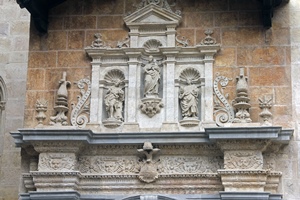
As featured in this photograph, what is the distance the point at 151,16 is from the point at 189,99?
177 cm

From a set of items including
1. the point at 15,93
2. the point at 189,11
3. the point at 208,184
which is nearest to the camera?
the point at 208,184

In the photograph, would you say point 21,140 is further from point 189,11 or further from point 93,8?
point 189,11

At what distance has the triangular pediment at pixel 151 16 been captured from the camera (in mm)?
14188

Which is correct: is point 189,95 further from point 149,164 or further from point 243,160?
point 243,160

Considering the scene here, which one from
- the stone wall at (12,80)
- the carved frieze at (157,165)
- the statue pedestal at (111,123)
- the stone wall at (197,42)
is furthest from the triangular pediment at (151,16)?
the stone wall at (12,80)

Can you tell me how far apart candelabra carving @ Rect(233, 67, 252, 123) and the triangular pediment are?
1.79 meters

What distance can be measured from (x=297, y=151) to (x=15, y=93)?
19.5ft

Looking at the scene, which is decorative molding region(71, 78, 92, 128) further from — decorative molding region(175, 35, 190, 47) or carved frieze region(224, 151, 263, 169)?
carved frieze region(224, 151, 263, 169)

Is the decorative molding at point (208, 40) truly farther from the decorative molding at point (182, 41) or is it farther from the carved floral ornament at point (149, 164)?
the carved floral ornament at point (149, 164)

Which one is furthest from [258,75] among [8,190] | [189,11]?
[8,190]

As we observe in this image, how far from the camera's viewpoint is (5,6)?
1645cm

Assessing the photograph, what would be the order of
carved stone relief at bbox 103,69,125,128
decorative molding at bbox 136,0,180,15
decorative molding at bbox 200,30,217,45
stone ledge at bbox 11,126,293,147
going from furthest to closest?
decorative molding at bbox 136,0,180,15, decorative molding at bbox 200,30,217,45, carved stone relief at bbox 103,69,125,128, stone ledge at bbox 11,126,293,147

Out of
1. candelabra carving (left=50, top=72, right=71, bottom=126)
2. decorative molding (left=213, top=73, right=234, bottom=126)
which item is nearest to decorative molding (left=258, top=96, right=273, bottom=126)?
decorative molding (left=213, top=73, right=234, bottom=126)

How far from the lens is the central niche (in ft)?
44.7
